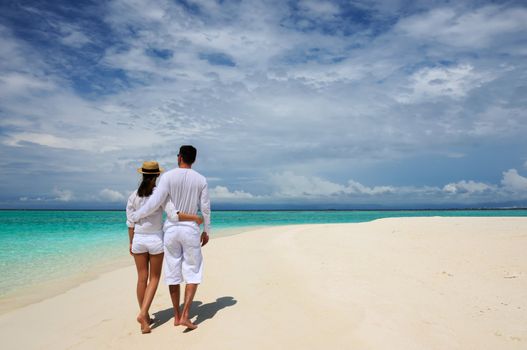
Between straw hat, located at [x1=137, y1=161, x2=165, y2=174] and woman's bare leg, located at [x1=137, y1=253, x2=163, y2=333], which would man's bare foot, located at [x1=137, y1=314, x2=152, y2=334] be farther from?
straw hat, located at [x1=137, y1=161, x2=165, y2=174]

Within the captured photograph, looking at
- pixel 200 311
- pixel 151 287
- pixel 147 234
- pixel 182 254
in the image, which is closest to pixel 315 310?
pixel 200 311

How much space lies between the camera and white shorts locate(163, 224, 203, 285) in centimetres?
484

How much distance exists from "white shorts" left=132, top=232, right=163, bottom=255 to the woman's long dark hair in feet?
1.90

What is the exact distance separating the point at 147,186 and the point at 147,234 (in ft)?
2.23

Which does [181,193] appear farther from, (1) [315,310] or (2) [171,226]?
(1) [315,310]

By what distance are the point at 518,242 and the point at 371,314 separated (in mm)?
10755

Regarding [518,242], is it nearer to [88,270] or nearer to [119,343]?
[119,343]

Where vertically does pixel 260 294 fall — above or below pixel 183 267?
below

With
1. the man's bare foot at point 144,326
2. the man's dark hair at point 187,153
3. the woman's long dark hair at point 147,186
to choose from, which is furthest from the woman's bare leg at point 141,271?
the man's dark hair at point 187,153

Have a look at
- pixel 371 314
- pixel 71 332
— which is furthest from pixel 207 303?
pixel 371 314

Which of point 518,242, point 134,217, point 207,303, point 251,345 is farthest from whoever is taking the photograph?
point 518,242

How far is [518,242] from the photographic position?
1262 centimetres

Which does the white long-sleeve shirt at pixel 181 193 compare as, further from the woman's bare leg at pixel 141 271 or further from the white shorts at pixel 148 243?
the woman's bare leg at pixel 141 271

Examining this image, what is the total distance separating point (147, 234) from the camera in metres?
4.90
